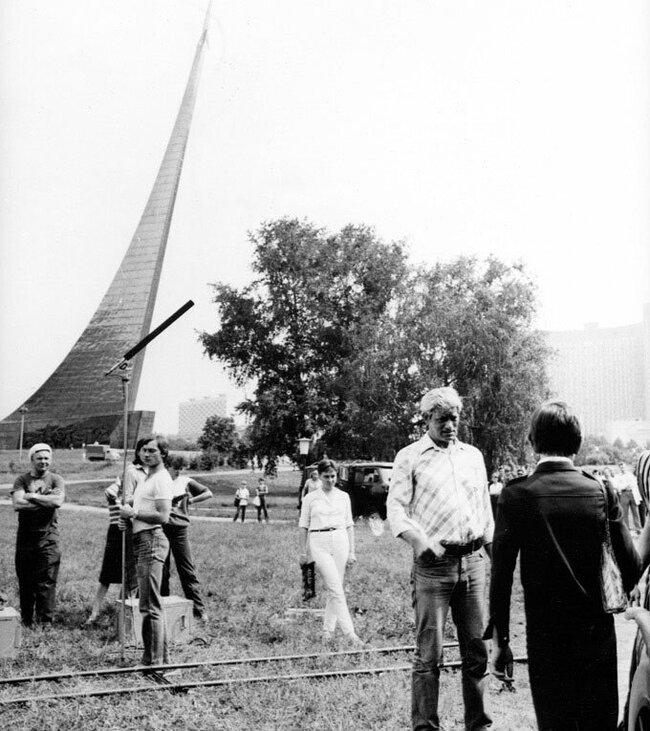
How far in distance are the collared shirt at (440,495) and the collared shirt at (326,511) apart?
252cm

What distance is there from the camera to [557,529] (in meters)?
2.58

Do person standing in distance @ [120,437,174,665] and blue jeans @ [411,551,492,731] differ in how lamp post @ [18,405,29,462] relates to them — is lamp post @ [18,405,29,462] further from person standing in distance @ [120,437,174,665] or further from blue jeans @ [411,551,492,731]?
blue jeans @ [411,551,492,731]

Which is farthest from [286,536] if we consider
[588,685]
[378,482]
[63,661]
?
[588,685]

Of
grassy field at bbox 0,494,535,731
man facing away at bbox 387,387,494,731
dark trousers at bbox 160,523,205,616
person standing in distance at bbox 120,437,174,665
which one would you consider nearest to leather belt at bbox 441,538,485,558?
man facing away at bbox 387,387,494,731

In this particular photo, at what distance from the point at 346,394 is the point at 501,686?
76.0ft

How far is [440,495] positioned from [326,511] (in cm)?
272

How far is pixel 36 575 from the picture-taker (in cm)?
634

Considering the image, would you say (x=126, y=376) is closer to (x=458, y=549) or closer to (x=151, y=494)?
(x=151, y=494)

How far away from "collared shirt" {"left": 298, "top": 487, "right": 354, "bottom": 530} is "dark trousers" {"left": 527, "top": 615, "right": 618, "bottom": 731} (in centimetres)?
355

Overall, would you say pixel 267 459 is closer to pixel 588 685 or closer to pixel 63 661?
pixel 63 661

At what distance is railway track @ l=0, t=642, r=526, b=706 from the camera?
431 centimetres

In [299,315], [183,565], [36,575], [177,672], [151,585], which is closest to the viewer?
[151,585]

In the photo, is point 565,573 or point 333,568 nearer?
point 565,573

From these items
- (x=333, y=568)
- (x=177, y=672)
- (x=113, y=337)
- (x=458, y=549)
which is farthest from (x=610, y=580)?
(x=113, y=337)
